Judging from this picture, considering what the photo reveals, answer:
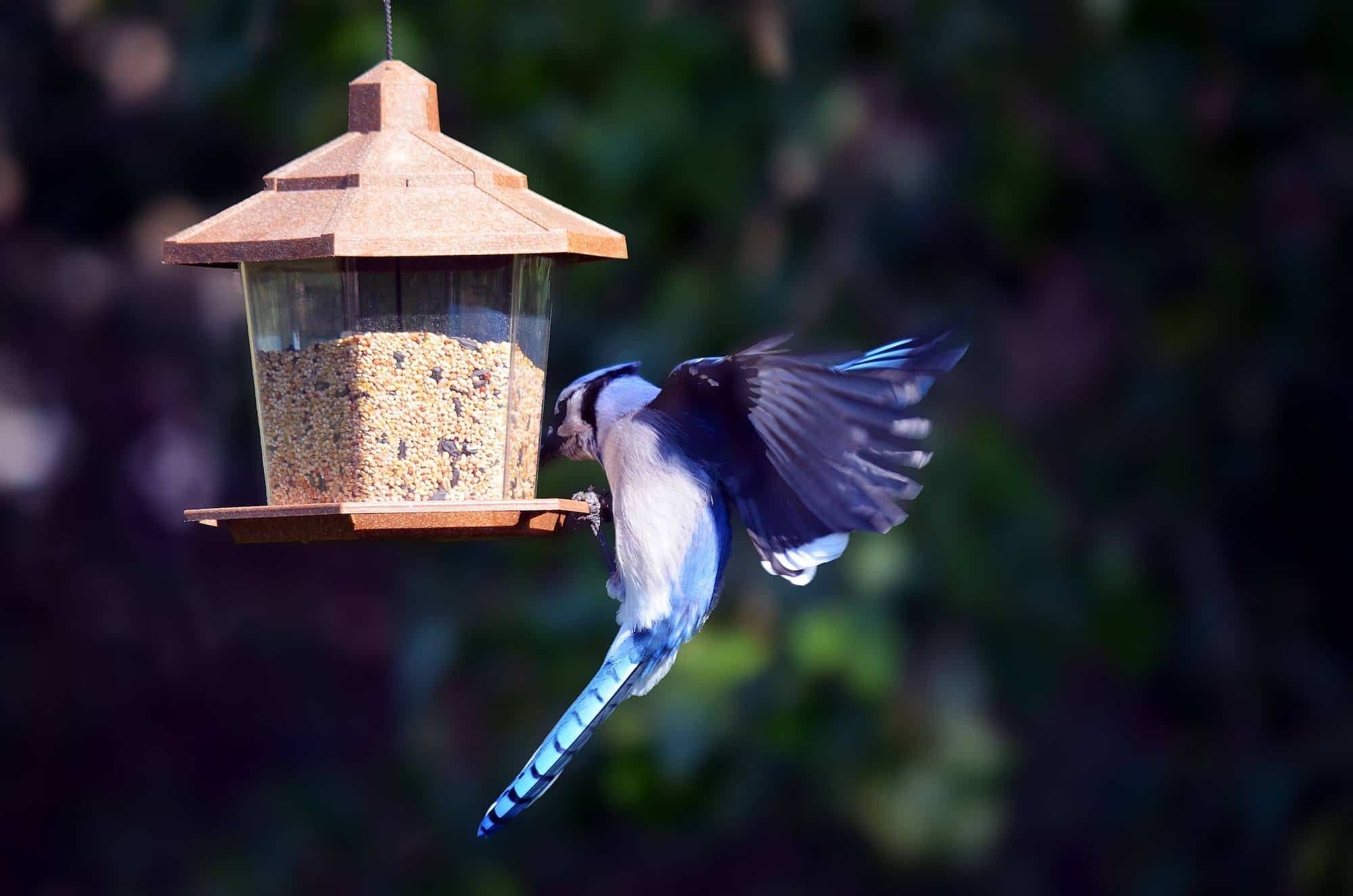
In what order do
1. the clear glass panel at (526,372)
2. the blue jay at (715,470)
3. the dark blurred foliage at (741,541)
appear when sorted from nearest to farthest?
the blue jay at (715,470), the clear glass panel at (526,372), the dark blurred foliage at (741,541)

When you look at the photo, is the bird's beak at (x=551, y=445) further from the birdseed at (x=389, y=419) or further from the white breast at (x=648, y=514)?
the birdseed at (x=389, y=419)

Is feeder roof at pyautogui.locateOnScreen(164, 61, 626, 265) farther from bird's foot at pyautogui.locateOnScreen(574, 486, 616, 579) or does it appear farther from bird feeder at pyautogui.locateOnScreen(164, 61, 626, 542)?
bird's foot at pyautogui.locateOnScreen(574, 486, 616, 579)

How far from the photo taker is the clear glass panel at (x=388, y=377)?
117 inches

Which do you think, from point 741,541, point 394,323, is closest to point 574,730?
point 394,323

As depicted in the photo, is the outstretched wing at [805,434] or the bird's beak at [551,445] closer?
the outstretched wing at [805,434]

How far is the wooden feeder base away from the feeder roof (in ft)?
1.16

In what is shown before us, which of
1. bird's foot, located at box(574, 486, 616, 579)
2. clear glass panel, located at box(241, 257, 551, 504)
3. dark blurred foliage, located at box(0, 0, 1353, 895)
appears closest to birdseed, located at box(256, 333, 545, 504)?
clear glass panel, located at box(241, 257, 551, 504)

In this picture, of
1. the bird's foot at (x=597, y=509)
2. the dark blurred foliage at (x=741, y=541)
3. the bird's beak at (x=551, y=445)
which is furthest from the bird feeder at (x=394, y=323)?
the dark blurred foliage at (x=741, y=541)

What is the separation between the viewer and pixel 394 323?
301 centimetres

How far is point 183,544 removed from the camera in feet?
28.4

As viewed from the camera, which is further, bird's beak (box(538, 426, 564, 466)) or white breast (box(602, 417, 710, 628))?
bird's beak (box(538, 426, 564, 466))

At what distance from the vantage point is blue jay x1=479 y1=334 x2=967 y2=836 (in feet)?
9.50

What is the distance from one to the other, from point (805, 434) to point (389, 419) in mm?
625

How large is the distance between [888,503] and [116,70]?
5326 mm
